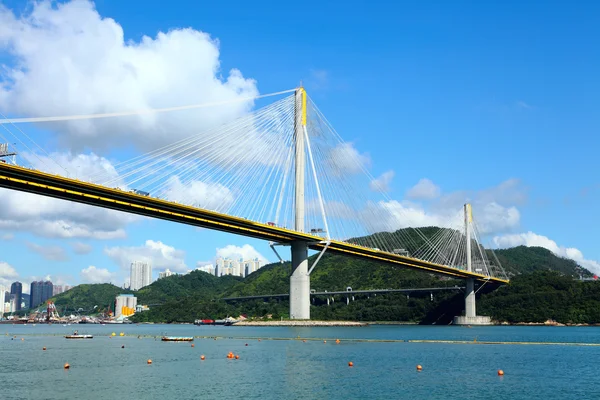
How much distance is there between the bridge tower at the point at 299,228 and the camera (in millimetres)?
80750

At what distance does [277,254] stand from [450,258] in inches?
1935

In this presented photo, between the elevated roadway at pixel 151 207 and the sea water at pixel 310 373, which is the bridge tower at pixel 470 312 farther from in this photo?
the sea water at pixel 310 373

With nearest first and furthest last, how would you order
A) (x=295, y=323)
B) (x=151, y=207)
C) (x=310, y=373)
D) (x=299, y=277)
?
1. (x=310, y=373)
2. (x=151, y=207)
3. (x=299, y=277)
4. (x=295, y=323)

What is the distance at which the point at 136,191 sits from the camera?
6206 cm

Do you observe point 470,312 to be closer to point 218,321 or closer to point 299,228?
point 299,228

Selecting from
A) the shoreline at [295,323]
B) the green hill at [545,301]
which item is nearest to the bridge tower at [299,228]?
the shoreline at [295,323]

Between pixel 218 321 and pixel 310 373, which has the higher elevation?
pixel 310 373

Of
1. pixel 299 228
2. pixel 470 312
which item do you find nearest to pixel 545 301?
pixel 470 312

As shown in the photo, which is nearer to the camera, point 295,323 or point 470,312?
point 295,323

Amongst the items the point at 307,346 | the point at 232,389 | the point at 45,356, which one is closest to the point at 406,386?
the point at 232,389

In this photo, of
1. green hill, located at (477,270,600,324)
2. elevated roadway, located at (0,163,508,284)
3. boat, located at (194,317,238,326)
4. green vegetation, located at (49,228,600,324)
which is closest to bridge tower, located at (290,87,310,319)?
elevated roadway, located at (0,163,508,284)

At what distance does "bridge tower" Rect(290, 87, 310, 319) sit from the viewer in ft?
265

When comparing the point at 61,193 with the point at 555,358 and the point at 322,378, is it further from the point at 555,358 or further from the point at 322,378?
the point at 555,358

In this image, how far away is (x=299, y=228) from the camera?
82812 millimetres
